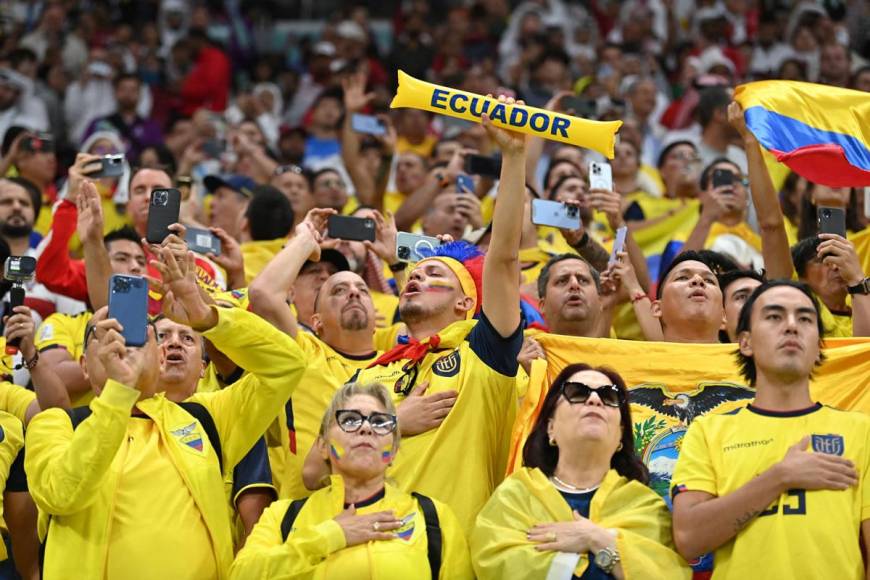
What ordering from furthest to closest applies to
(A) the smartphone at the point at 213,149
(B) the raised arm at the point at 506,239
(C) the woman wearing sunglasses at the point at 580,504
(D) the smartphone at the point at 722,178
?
(A) the smartphone at the point at 213,149 < (D) the smartphone at the point at 722,178 < (B) the raised arm at the point at 506,239 < (C) the woman wearing sunglasses at the point at 580,504

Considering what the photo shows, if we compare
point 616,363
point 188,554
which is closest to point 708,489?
point 616,363

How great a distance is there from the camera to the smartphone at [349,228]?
7.39 metres

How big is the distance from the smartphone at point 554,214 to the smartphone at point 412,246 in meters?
0.54

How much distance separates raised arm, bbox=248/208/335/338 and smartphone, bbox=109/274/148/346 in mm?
1136

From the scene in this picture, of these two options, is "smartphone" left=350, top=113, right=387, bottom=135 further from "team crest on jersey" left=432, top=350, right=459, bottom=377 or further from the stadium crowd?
"team crest on jersey" left=432, top=350, right=459, bottom=377

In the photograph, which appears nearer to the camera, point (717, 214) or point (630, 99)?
point (717, 214)

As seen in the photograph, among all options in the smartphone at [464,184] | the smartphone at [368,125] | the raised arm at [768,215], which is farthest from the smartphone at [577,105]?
the raised arm at [768,215]

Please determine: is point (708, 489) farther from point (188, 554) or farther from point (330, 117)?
point (330, 117)

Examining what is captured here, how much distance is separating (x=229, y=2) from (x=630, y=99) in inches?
216

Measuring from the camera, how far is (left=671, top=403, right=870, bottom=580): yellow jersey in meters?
4.95

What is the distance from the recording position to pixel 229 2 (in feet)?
53.2

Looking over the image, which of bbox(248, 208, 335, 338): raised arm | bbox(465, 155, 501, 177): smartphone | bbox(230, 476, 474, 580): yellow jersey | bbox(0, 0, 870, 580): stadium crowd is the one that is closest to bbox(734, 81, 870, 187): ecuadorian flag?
bbox(0, 0, 870, 580): stadium crowd

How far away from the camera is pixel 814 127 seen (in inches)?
290

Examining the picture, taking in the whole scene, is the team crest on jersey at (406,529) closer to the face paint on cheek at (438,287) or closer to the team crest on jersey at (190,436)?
Result: the team crest on jersey at (190,436)
